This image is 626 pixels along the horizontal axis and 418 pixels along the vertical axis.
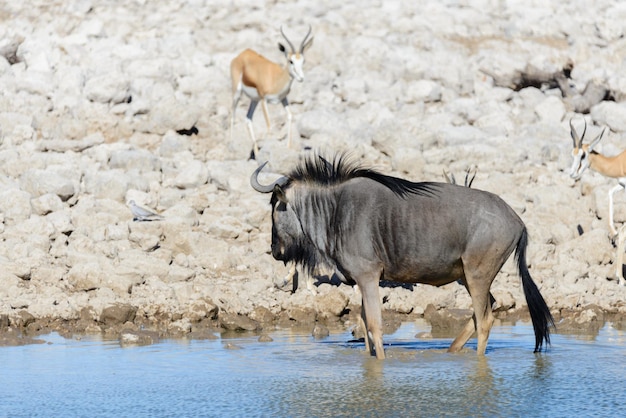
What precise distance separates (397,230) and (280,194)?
109 cm

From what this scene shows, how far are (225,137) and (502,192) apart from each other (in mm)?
5446

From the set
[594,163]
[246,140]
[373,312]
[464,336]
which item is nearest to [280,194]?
[373,312]

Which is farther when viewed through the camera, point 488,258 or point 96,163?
point 96,163

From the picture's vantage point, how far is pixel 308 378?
334 inches

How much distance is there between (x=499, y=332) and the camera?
11469 mm

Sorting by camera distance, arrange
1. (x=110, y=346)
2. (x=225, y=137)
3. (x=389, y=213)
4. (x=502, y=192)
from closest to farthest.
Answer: (x=389, y=213)
(x=110, y=346)
(x=502, y=192)
(x=225, y=137)

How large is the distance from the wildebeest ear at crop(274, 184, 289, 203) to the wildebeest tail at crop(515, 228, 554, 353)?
212 cm

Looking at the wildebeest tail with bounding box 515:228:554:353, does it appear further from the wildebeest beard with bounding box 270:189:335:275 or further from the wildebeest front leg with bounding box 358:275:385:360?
the wildebeest beard with bounding box 270:189:335:275

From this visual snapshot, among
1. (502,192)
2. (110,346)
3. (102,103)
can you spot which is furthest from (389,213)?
(102,103)

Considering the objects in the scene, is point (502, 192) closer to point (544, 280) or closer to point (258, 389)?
point (544, 280)

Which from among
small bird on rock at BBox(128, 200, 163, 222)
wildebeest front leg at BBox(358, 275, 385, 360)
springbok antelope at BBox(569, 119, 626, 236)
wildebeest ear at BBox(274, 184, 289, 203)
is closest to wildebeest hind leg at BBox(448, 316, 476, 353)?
wildebeest front leg at BBox(358, 275, 385, 360)

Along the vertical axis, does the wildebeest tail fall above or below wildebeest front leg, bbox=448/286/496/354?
above

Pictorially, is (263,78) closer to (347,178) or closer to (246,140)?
(246,140)

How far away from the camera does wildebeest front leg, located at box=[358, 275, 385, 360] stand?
939 centimetres
